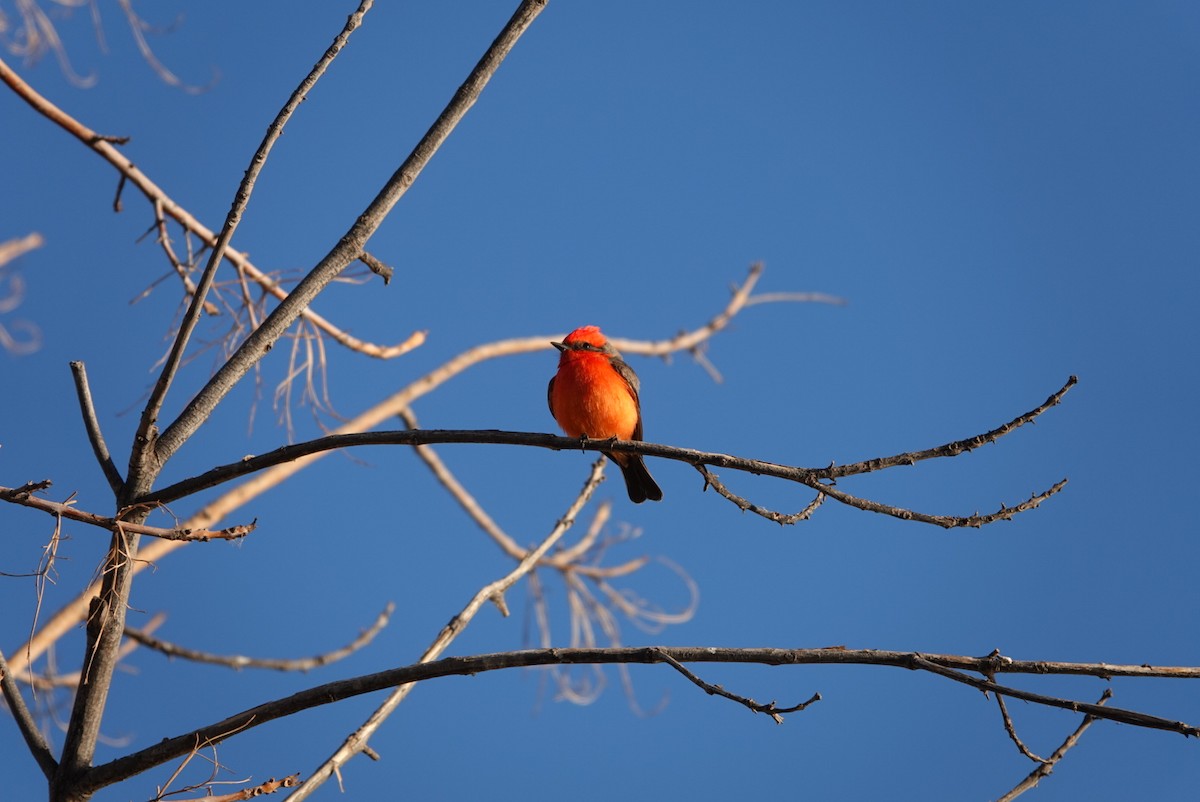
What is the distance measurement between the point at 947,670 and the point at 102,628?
242cm

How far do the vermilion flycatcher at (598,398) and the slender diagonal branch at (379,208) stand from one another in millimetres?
2682

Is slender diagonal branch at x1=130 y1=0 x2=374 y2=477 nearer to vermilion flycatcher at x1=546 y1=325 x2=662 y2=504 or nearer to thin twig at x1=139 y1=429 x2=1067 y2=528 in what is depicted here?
thin twig at x1=139 y1=429 x2=1067 y2=528

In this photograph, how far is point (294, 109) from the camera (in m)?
3.42

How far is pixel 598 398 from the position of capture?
6.52 m

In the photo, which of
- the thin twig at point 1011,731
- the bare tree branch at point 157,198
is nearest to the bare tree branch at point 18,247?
the bare tree branch at point 157,198

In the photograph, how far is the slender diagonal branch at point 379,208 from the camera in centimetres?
367

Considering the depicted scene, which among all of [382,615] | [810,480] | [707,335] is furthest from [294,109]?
[707,335]

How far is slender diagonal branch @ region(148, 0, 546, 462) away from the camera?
3.67 m

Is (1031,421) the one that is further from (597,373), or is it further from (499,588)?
(597,373)

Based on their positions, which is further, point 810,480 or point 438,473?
point 438,473

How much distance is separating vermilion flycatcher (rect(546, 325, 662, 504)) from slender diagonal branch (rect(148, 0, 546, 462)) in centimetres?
268

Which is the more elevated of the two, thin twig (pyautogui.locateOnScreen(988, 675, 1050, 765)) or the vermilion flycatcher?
the vermilion flycatcher

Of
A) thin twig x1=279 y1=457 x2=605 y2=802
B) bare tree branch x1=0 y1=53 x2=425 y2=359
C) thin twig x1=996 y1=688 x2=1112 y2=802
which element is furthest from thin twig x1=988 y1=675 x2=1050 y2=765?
bare tree branch x1=0 y1=53 x2=425 y2=359

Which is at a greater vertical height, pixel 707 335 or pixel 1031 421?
pixel 707 335
